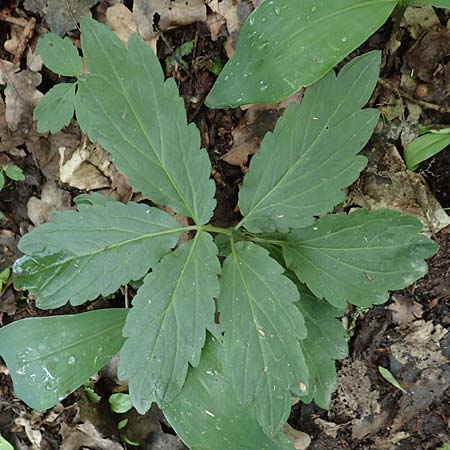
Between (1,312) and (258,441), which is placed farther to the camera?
(1,312)

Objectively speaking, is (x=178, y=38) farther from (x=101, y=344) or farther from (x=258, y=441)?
(x=258, y=441)

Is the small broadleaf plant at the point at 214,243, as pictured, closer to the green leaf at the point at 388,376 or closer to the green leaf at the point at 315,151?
the green leaf at the point at 315,151

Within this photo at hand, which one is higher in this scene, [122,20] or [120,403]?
[122,20]

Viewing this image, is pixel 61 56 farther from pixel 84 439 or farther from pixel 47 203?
pixel 84 439

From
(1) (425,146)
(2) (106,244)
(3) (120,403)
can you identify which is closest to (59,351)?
(3) (120,403)

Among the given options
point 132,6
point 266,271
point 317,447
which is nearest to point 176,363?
point 266,271

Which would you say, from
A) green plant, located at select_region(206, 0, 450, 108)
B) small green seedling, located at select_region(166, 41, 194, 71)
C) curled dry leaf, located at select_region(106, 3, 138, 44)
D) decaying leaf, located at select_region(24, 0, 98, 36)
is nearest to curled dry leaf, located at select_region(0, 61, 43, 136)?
decaying leaf, located at select_region(24, 0, 98, 36)

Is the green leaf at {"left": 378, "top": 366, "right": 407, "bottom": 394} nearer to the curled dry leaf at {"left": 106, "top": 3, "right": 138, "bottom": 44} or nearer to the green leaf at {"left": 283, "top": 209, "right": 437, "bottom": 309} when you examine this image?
the green leaf at {"left": 283, "top": 209, "right": 437, "bottom": 309}
